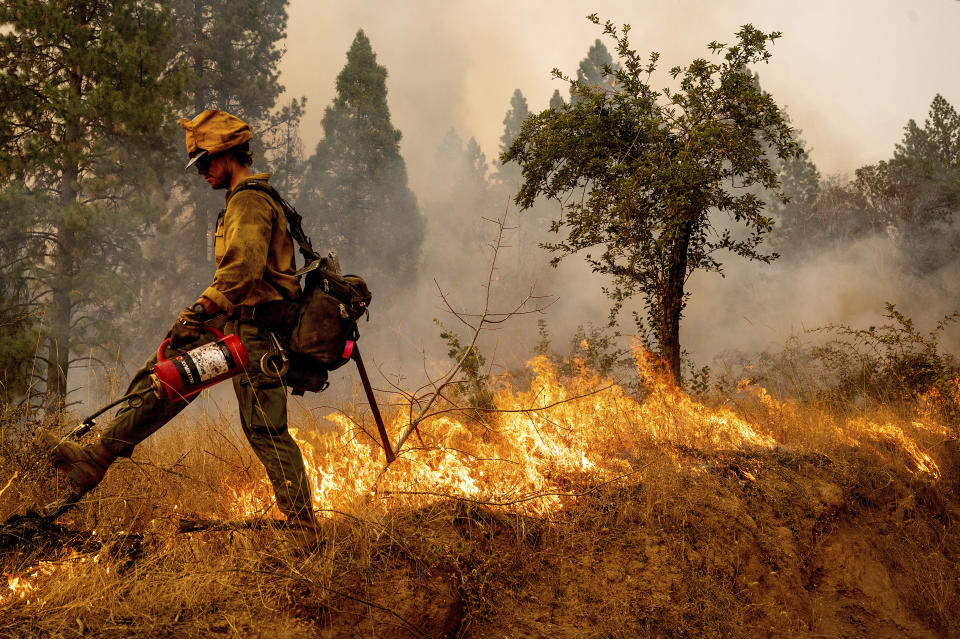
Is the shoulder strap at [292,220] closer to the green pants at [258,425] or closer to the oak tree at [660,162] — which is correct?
the green pants at [258,425]

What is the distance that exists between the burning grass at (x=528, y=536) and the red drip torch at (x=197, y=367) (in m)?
0.71

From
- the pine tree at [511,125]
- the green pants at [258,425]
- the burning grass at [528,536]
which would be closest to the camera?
the burning grass at [528,536]

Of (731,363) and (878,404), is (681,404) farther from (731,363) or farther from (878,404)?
(731,363)

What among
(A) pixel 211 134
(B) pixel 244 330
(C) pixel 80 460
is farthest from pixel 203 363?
(A) pixel 211 134

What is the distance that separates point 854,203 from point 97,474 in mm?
29994

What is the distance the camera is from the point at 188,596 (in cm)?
200

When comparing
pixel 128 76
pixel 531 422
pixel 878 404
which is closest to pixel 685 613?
pixel 531 422

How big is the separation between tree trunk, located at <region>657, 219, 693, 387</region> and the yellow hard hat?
17.6ft

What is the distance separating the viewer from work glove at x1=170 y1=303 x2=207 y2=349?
240 centimetres

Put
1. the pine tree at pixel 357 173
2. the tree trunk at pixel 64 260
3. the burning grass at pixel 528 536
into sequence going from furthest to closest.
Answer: the pine tree at pixel 357 173, the tree trunk at pixel 64 260, the burning grass at pixel 528 536

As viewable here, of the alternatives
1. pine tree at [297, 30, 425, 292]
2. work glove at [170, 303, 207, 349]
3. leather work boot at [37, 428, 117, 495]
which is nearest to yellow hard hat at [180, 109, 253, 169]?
work glove at [170, 303, 207, 349]

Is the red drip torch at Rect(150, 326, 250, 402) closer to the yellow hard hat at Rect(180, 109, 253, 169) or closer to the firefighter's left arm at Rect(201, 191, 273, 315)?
the firefighter's left arm at Rect(201, 191, 273, 315)

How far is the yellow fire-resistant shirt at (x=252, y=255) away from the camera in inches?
97.0

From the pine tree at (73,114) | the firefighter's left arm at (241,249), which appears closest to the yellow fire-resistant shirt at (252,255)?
the firefighter's left arm at (241,249)
